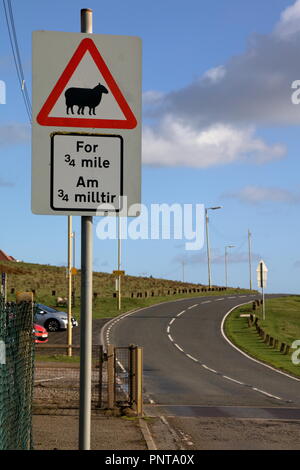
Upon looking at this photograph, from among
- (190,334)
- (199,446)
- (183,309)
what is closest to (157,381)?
(199,446)

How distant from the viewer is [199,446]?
1248 centimetres

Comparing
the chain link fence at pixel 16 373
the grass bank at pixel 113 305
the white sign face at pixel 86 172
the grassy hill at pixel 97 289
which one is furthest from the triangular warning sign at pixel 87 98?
the grassy hill at pixel 97 289

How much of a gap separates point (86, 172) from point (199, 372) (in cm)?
2493

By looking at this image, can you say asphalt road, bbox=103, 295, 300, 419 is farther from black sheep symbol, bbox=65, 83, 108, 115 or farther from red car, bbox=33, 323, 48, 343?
black sheep symbol, bbox=65, 83, 108, 115

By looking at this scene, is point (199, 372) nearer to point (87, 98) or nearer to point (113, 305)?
point (87, 98)

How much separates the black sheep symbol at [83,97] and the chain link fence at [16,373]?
7.63 feet

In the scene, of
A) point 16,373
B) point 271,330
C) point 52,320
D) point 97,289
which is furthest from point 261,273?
point 97,289

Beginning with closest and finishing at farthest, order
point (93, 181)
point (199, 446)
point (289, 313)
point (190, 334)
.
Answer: point (93, 181) → point (199, 446) → point (190, 334) → point (289, 313)

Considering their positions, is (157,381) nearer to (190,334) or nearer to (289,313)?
(190,334)

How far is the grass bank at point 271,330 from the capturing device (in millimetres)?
34853

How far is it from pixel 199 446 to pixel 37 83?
907 centimetres

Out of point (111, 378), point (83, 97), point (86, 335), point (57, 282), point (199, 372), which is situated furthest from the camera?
point (57, 282)

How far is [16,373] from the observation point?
25.1 ft
